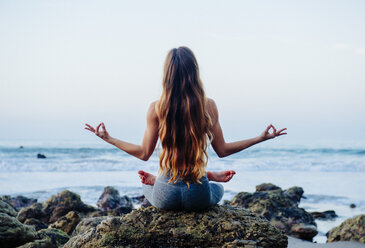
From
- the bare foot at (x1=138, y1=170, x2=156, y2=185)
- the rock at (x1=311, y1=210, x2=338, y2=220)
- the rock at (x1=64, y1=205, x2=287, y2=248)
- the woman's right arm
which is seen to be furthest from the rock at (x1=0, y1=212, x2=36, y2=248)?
the rock at (x1=311, y1=210, x2=338, y2=220)

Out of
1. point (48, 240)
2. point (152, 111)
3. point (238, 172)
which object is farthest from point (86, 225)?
point (238, 172)

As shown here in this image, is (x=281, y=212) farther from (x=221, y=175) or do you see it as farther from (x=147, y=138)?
(x=147, y=138)

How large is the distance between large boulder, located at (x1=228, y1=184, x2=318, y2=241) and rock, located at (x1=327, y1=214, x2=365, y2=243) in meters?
0.54

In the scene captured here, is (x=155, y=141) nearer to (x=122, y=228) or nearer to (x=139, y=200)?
(x=122, y=228)

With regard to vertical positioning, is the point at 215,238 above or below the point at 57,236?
above

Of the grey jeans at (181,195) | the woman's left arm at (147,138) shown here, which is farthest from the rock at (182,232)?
the woman's left arm at (147,138)

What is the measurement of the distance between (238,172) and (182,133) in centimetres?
1987

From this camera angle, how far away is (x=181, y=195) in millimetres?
3580

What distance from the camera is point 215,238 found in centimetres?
346

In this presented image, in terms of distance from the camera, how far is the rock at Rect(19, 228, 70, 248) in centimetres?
452

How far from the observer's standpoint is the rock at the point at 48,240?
4.52 m

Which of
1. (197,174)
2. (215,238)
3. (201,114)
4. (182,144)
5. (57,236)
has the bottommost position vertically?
(57,236)

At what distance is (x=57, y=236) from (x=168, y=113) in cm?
298

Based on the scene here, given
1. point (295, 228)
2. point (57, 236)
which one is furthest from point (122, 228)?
point (295, 228)
